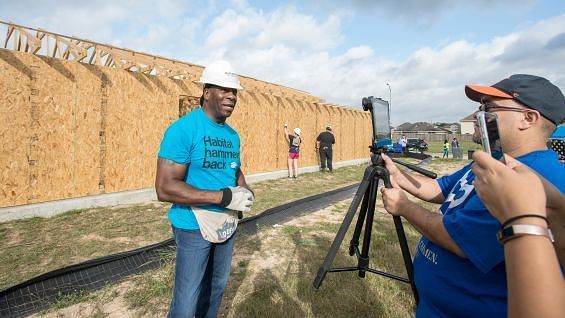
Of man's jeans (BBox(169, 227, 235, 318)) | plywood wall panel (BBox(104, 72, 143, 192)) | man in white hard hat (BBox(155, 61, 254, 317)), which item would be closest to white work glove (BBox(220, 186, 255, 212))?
man in white hard hat (BBox(155, 61, 254, 317))

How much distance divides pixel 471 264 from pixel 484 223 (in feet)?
0.84

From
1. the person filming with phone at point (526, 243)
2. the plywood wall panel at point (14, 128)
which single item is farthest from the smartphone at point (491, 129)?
the plywood wall panel at point (14, 128)

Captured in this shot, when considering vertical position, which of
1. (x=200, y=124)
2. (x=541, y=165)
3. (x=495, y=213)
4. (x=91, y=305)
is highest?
(x=200, y=124)

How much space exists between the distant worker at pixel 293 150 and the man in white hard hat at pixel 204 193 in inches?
380

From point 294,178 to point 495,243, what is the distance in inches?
443

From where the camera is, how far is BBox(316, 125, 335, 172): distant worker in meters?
14.2

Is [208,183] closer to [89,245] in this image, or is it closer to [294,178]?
[89,245]

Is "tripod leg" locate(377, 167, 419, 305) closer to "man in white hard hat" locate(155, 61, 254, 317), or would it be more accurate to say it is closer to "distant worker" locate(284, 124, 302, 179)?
"man in white hard hat" locate(155, 61, 254, 317)

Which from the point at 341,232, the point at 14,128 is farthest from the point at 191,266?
the point at 14,128

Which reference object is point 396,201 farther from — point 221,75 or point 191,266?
point 221,75

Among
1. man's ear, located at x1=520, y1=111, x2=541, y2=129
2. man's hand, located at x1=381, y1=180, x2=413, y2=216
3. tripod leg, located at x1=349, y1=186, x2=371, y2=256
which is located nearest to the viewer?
man's ear, located at x1=520, y1=111, x2=541, y2=129

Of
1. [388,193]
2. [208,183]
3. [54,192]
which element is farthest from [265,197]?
[388,193]

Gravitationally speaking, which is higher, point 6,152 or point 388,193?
point 6,152

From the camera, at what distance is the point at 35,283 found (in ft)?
10.3
